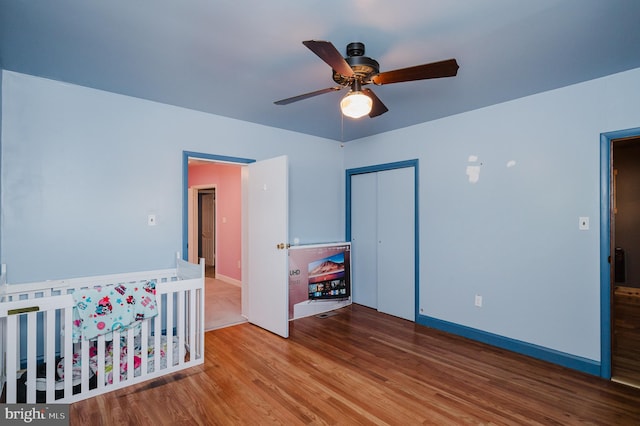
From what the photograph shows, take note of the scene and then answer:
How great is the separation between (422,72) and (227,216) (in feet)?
16.0

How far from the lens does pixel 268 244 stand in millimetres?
3527

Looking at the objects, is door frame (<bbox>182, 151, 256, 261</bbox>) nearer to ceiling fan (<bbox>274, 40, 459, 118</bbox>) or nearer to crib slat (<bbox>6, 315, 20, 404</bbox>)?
crib slat (<bbox>6, 315, 20, 404</bbox>)

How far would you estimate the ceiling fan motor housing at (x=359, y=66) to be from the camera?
1.86m

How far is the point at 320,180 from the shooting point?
456 cm

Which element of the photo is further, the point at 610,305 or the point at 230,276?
the point at 230,276

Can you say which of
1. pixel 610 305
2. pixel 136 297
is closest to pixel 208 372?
pixel 136 297

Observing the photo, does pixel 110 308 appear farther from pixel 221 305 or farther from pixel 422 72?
pixel 422 72

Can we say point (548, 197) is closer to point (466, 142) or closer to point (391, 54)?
point (466, 142)

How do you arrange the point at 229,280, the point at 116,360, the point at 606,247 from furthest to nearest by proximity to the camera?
the point at 229,280, the point at 606,247, the point at 116,360

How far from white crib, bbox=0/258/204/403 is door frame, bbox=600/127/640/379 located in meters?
3.32

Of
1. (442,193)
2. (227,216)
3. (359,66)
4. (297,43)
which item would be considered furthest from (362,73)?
(227,216)

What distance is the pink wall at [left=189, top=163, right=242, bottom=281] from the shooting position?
5.74 m

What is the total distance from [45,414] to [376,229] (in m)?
3.61

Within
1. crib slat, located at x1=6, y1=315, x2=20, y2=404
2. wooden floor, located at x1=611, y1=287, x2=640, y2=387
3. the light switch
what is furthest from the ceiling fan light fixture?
wooden floor, located at x1=611, y1=287, x2=640, y2=387
